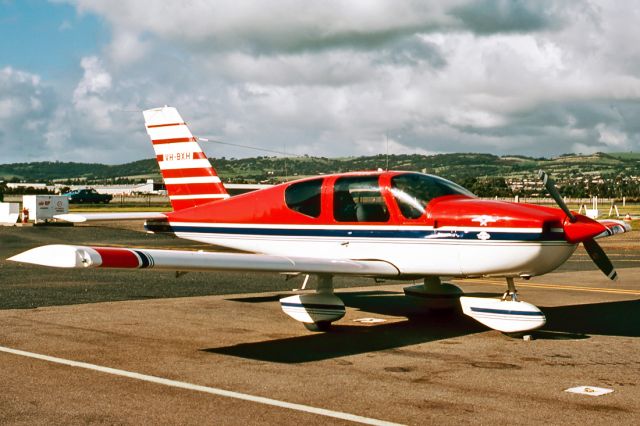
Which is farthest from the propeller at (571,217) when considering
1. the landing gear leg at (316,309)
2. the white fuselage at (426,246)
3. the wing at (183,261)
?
the landing gear leg at (316,309)

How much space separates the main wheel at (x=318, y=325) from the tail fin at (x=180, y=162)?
3726mm

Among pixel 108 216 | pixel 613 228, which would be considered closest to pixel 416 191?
pixel 613 228

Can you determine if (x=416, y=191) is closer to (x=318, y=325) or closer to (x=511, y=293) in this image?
(x=511, y=293)

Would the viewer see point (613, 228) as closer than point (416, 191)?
No

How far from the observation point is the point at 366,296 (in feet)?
48.3

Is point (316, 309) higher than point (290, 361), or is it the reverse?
point (316, 309)

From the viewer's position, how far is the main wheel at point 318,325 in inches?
409

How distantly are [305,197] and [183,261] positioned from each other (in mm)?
3268

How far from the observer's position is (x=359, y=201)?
10766mm

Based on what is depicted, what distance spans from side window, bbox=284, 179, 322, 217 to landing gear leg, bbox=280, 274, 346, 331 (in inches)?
43.8

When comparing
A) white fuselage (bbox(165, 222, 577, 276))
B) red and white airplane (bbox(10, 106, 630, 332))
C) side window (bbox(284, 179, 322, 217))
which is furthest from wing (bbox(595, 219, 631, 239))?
side window (bbox(284, 179, 322, 217))

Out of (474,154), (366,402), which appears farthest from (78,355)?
(474,154)

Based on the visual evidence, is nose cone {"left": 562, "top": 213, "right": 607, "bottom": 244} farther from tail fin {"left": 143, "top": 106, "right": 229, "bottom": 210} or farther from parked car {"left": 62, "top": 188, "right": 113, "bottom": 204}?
parked car {"left": 62, "top": 188, "right": 113, "bottom": 204}

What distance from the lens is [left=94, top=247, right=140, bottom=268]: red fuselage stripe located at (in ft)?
24.4
